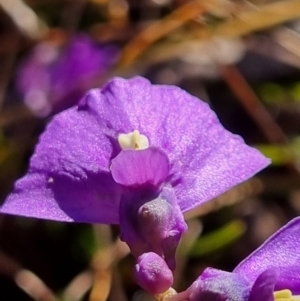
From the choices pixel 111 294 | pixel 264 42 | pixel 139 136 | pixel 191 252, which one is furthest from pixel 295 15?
pixel 139 136

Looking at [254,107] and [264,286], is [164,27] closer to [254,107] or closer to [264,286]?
[254,107]

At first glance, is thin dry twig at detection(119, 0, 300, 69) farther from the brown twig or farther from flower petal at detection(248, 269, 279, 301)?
flower petal at detection(248, 269, 279, 301)

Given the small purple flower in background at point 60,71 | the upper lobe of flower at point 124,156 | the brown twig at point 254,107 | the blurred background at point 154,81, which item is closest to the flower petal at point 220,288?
the upper lobe of flower at point 124,156

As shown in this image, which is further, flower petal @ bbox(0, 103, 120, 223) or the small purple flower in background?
the small purple flower in background

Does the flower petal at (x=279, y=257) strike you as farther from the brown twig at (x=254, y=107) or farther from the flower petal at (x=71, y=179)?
the brown twig at (x=254, y=107)

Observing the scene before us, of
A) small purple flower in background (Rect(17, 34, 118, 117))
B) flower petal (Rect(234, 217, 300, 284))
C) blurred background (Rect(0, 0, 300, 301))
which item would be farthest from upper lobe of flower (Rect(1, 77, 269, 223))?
small purple flower in background (Rect(17, 34, 118, 117))

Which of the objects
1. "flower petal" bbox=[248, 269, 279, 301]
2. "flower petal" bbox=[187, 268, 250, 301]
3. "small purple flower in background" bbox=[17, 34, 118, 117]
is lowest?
"small purple flower in background" bbox=[17, 34, 118, 117]
